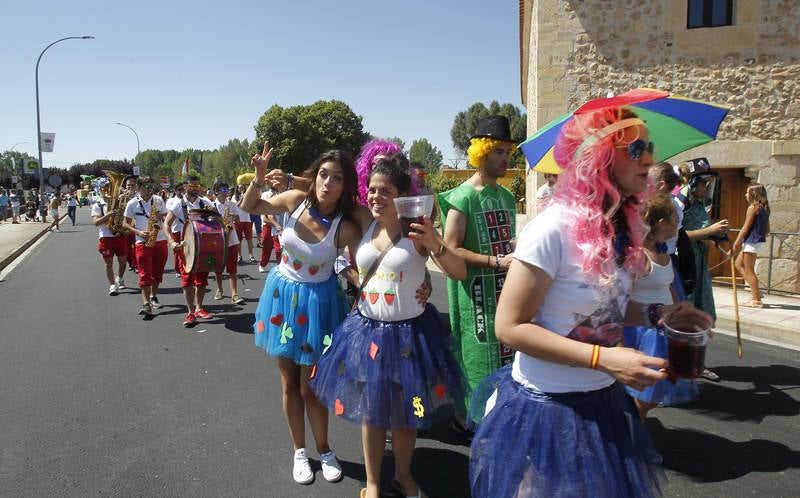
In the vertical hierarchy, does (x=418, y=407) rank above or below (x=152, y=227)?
below

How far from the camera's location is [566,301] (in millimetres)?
1690

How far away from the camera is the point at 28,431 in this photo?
160 inches

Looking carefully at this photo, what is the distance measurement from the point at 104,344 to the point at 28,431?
95.3 inches

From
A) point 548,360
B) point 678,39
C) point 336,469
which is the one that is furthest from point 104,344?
point 678,39

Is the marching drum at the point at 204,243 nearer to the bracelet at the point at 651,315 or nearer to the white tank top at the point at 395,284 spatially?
the white tank top at the point at 395,284

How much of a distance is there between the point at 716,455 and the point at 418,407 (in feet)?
7.40

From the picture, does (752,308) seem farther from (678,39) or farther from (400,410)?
(400,410)

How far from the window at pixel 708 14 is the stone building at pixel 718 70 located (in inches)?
0.7

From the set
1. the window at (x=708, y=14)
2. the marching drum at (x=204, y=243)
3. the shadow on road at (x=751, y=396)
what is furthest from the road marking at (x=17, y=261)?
the window at (x=708, y=14)

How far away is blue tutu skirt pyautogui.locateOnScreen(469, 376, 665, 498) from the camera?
1.66m

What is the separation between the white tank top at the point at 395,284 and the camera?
9.14ft

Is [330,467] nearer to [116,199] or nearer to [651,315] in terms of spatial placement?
[651,315]

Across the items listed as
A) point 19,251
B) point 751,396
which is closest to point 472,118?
point 19,251

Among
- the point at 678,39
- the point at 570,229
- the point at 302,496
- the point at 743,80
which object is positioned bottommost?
the point at 302,496
